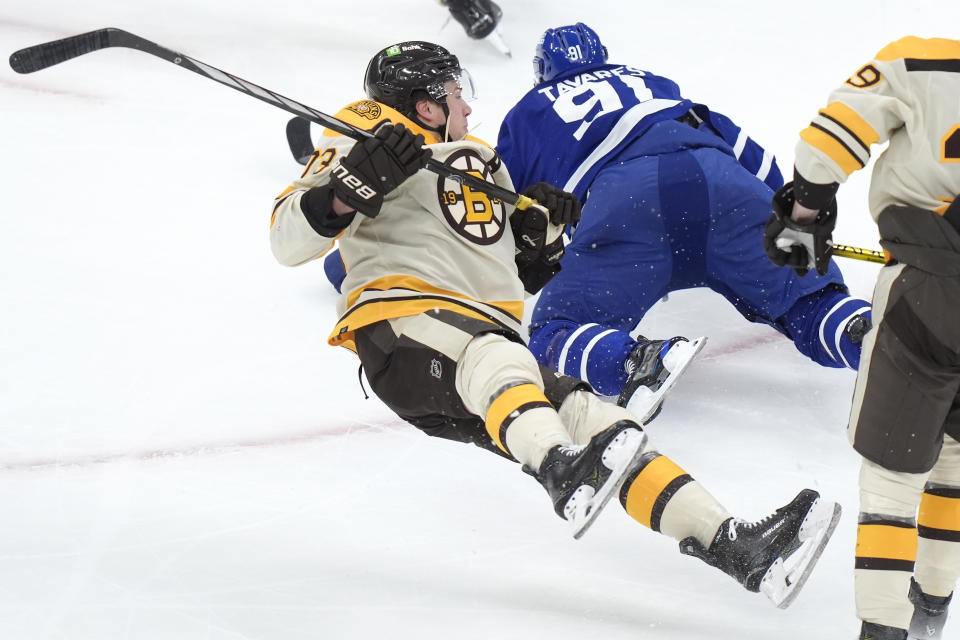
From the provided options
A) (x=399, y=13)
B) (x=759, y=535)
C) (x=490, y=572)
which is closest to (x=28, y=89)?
(x=399, y=13)

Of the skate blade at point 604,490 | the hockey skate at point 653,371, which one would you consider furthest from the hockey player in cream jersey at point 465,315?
the hockey skate at point 653,371

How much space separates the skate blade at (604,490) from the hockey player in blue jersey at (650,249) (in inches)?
38.1

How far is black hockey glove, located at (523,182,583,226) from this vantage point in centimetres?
256

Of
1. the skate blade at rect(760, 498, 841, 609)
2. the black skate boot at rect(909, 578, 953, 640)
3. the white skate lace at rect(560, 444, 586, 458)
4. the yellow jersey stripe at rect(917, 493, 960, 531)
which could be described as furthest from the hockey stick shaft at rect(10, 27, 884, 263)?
the black skate boot at rect(909, 578, 953, 640)

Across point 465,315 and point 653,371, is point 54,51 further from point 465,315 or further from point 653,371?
point 653,371

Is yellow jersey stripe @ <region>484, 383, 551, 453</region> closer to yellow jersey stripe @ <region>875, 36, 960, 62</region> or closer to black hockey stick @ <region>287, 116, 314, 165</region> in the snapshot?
yellow jersey stripe @ <region>875, 36, 960, 62</region>

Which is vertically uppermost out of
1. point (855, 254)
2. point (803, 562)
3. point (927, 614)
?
point (855, 254)

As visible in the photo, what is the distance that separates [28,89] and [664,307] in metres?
2.84

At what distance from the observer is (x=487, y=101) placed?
5.05m

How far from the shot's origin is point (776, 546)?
205 centimetres

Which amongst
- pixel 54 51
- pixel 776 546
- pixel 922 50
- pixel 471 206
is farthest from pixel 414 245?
pixel 922 50

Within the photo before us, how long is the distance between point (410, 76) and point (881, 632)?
4.90 ft

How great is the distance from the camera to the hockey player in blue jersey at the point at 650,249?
3.04m

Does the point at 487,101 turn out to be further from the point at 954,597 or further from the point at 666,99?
→ the point at 954,597
